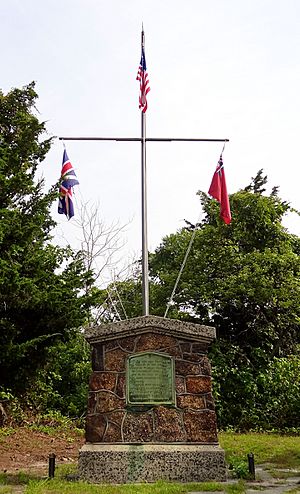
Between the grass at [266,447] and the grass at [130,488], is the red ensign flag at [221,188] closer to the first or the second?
the grass at [266,447]

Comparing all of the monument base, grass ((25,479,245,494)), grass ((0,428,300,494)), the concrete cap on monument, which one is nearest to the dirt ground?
grass ((0,428,300,494))

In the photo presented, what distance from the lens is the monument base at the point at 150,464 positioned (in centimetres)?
Answer: 551

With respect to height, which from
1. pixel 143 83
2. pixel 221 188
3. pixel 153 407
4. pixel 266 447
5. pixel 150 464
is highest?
pixel 143 83

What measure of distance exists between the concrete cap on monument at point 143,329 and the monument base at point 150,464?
1.19m

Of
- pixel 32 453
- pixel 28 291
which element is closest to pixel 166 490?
pixel 32 453

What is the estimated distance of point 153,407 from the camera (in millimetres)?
5840

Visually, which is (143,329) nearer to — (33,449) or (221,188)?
(33,449)

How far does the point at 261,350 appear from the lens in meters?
13.2

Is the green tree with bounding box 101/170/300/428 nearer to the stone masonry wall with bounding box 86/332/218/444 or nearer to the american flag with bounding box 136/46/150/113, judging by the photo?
the american flag with bounding box 136/46/150/113

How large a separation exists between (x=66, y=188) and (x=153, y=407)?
4.84 metres

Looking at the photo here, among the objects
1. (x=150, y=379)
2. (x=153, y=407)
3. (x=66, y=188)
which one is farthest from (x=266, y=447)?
(x=66, y=188)

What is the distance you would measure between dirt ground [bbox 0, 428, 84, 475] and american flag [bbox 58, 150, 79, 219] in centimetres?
386

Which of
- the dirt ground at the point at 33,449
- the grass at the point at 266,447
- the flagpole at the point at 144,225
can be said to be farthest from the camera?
the flagpole at the point at 144,225

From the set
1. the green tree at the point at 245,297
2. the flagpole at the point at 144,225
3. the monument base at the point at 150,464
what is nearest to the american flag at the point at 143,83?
the flagpole at the point at 144,225
